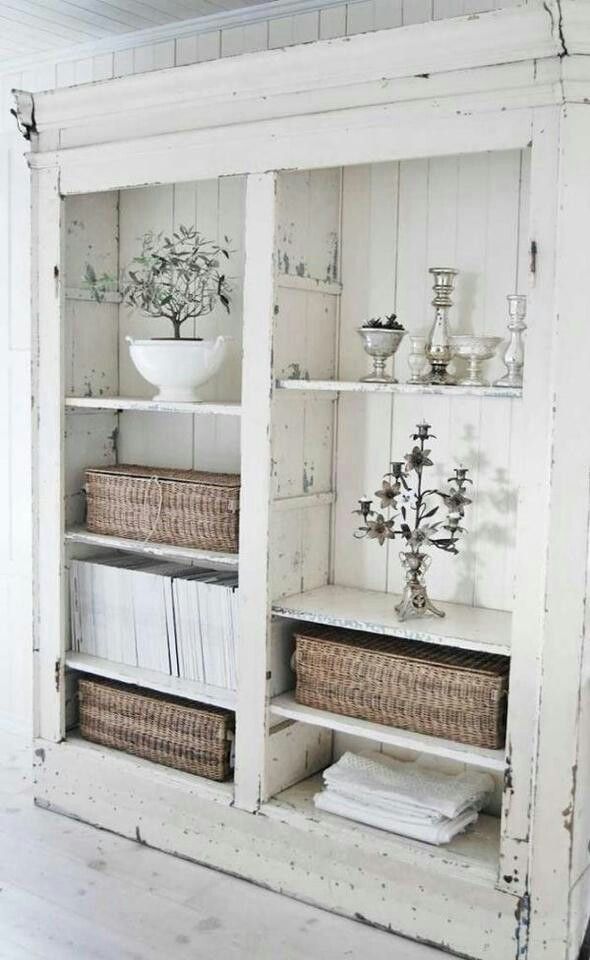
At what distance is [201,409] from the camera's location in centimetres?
291

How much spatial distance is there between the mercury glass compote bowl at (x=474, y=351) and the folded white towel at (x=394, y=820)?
1.11 m

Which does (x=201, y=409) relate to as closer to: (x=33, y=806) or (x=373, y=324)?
(x=373, y=324)

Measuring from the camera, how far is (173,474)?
125 inches

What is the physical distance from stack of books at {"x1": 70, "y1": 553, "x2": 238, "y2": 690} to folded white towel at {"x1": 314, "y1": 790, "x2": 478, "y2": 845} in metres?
0.44

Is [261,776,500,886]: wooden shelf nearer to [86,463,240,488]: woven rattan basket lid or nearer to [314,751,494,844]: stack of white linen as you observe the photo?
[314,751,494,844]: stack of white linen

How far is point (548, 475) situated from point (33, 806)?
201 cm

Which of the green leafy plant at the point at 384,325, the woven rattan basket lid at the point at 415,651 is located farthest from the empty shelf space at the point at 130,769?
the green leafy plant at the point at 384,325

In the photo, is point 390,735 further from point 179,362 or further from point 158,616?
point 179,362

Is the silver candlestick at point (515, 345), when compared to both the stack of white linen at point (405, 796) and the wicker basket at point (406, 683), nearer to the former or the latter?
the wicker basket at point (406, 683)

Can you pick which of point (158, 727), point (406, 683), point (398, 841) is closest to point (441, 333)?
point (406, 683)

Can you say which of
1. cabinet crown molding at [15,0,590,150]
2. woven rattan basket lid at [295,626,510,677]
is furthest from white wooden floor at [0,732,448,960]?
cabinet crown molding at [15,0,590,150]

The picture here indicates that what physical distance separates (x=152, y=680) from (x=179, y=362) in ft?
3.10

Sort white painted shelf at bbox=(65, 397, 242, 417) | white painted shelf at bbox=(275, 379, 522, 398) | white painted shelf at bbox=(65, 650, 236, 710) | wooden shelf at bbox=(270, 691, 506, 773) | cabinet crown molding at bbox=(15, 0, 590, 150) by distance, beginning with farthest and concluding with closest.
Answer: white painted shelf at bbox=(65, 650, 236, 710)
white painted shelf at bbox=(65, 397, 242, 417)
wooden shelf at bbox=(270, 691, 506, 773)
white painted shelf at bbox=(275, 379, 522, 398)
cabinet crown molding at bbox=(15, 0, 590, 150)

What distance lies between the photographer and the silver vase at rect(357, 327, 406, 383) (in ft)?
8.88
